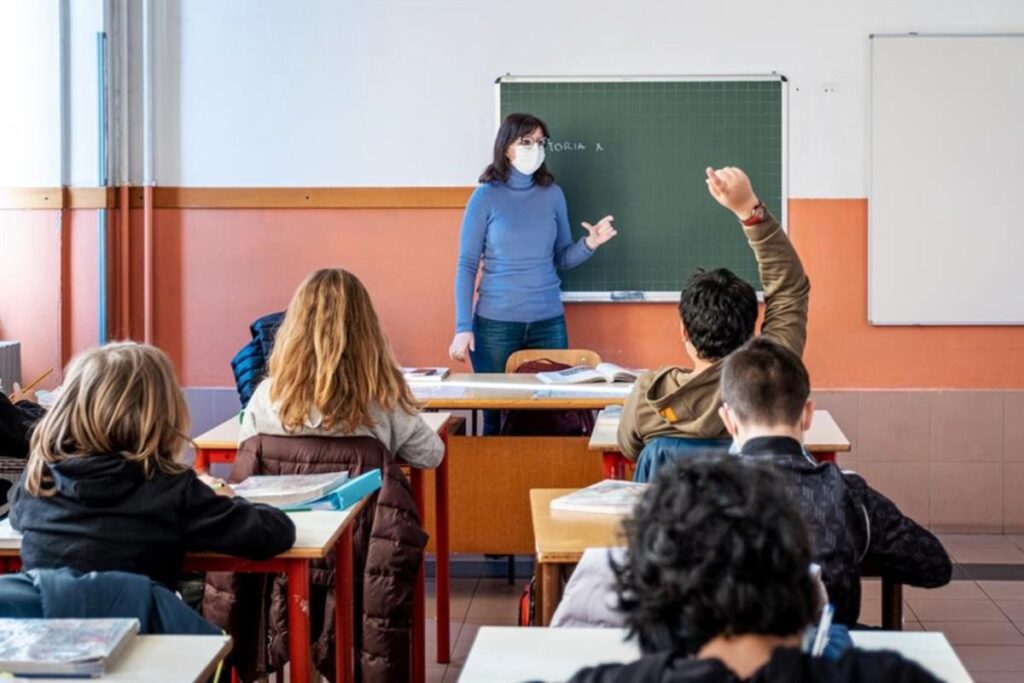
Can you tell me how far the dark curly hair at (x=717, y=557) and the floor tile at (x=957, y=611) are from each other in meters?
3.59

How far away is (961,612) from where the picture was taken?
189 inches

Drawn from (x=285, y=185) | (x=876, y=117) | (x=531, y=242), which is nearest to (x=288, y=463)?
(x=531, y=242)

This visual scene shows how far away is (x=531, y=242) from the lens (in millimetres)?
5875

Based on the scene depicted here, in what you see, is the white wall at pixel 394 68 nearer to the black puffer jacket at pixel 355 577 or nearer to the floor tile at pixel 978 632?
the floor tile at pixel 978 632

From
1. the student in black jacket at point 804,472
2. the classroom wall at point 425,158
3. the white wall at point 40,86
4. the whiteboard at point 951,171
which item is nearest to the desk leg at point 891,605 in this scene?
the student in black jacket at point 804,472

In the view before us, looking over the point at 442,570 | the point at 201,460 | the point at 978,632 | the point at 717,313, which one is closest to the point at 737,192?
the point at 717,313

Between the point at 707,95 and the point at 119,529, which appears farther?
the point at 707,95

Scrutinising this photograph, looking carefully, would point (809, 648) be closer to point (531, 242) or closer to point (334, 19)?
point (531, 242)

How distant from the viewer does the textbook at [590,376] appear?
505 centimetres

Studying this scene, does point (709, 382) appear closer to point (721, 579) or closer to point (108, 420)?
point (108, 420)

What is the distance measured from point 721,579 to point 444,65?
16.6 ft

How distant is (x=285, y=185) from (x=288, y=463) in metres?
3.16

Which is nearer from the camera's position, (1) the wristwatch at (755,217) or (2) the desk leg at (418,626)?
(1) the wristwatch at (755,217)

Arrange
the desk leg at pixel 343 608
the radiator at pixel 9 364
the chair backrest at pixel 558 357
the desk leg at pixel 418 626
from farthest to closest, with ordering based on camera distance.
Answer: the radiator at pixel 9 364
the chair backrest at pixel 558 357
the desk leg at pixel 418 626
the desk leg at pixel 343 608
